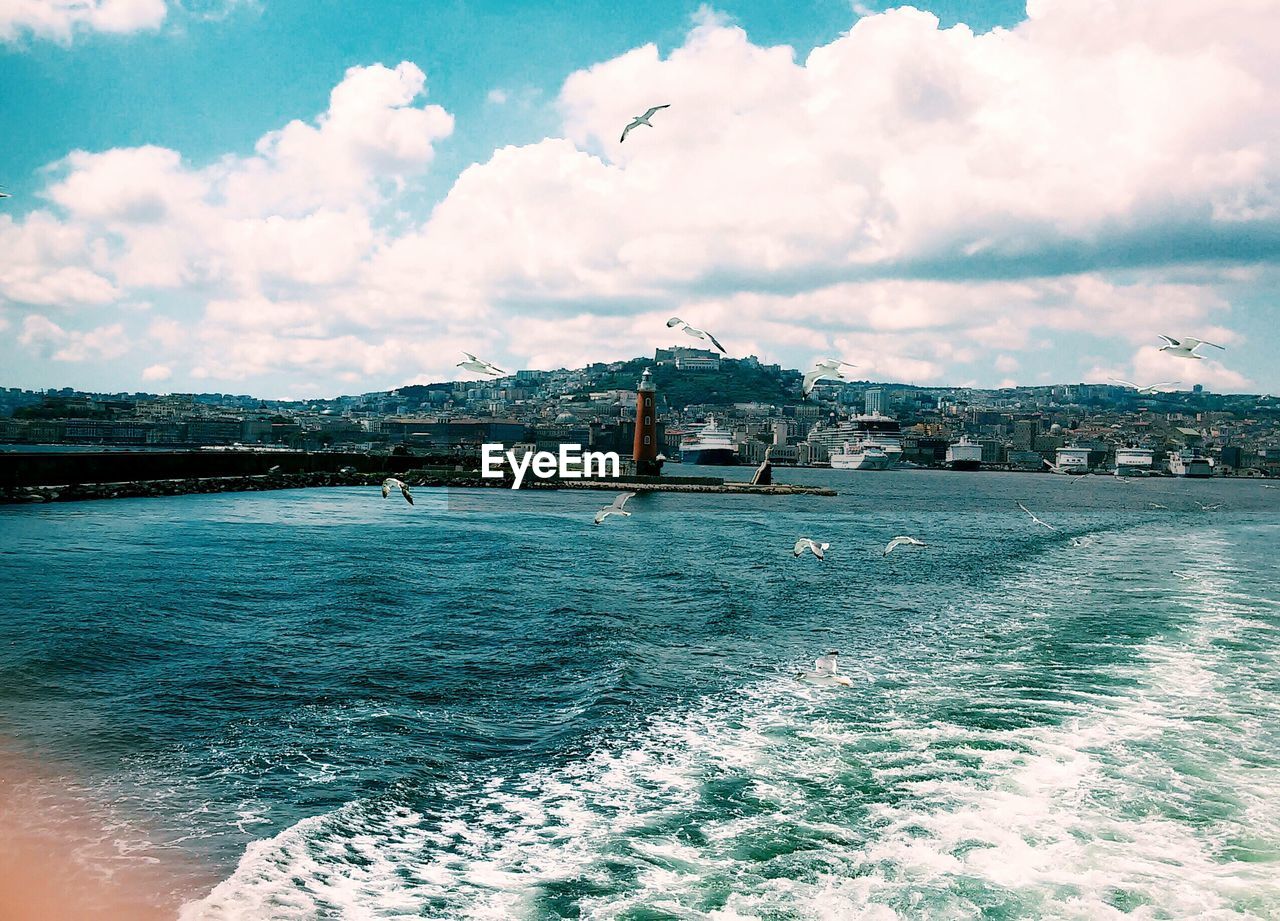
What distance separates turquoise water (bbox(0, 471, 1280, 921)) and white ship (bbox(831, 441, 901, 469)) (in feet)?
403

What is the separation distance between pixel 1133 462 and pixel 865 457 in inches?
1991

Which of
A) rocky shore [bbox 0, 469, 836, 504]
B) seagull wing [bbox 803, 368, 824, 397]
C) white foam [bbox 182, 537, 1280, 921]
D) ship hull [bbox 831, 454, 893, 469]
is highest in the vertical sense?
seagull wing [bbox 803, 368, 824, 397]

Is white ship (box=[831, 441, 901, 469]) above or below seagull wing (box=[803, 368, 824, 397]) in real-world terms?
below

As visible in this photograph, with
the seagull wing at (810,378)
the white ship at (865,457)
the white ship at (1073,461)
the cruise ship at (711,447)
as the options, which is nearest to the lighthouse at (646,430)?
the seagull wing at (810,378)

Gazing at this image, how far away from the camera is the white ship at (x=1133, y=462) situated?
153375 mm

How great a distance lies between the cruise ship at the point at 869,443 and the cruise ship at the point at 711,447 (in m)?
23.8

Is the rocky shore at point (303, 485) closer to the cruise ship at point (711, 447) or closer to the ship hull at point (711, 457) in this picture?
the cruise ship at point (711, 447)

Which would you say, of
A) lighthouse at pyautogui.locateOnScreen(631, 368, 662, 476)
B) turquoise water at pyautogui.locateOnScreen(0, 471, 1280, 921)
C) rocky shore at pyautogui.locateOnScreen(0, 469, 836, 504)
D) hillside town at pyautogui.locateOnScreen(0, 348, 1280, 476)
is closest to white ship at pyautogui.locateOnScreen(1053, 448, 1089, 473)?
hillside town at pyautogui.locateOnScreen(0, 348, 1280, 476)

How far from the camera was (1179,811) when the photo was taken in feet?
25.8

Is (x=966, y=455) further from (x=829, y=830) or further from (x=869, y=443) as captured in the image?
(x=829, y=830)

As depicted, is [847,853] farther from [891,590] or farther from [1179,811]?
[891,590]

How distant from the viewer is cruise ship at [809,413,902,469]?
142 meters

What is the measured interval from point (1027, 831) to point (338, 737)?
22.0 feet

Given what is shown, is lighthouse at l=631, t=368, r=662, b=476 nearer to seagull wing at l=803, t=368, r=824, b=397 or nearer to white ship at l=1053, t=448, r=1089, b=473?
seagull wing at l=803, t=368, r=824, b=397
